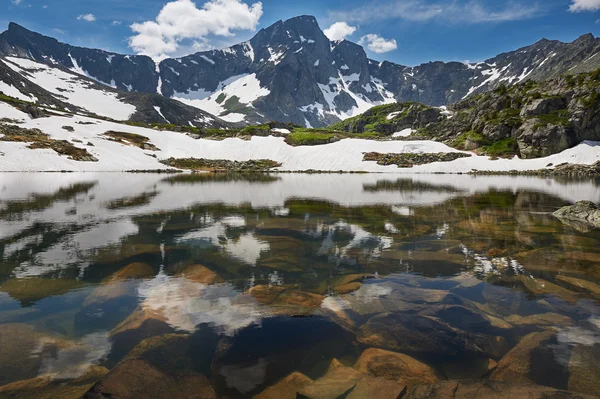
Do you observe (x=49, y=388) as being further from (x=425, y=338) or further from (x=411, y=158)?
(x=411, y=158)

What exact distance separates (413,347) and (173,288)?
741cm

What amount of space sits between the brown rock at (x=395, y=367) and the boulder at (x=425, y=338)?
0.34 m

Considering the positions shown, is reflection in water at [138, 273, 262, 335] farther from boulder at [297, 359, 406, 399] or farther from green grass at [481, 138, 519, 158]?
green grass at [481, 138, 519, 158]

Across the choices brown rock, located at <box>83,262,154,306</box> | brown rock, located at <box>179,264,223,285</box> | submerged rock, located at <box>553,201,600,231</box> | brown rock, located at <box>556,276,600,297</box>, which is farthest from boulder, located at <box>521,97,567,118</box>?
brown rock, located at <box>83,262,154,306</box>

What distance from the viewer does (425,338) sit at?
301 inches

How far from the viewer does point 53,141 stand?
90750 mm

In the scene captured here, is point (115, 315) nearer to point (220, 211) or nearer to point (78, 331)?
point (78, 331)

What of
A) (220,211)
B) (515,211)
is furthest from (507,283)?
(220,211)

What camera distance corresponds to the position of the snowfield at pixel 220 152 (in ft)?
264

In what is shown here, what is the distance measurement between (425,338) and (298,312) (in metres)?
3.24

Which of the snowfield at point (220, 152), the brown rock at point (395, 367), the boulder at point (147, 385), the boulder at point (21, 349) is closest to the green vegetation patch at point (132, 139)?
the snowfield at point (220, 152)

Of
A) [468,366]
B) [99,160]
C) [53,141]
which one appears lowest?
[468,366]

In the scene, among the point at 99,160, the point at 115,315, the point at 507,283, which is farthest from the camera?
the point at 99,160

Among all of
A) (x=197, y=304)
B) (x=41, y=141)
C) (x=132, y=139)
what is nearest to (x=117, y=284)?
(x=197, y=304)
